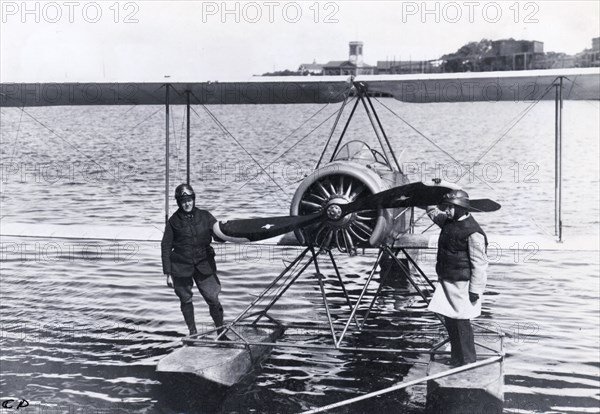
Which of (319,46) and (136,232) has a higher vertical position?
(319,46)

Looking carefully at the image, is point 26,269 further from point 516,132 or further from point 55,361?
point 516,132

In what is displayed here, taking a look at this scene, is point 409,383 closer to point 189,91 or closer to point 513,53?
point 189,91

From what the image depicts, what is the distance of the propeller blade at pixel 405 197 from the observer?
6.77m

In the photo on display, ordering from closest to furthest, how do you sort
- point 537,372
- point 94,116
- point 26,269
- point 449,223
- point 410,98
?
1. point 449,223
2. point 537,372
3. point 410,98
4. point 26,269
5. point 94,116

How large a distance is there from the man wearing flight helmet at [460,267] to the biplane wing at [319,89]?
114 inches

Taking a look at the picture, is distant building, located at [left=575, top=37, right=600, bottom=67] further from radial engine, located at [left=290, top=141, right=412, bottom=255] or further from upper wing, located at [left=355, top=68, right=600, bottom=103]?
radial engine, located at [left=290, top=141, right=412, bottom=255]

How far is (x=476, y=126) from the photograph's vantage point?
57.5 metres

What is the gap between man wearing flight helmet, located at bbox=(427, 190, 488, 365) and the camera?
20.9 ft

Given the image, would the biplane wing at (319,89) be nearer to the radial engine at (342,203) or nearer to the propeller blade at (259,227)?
the radial engine at (342,203)

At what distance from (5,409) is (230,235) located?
2.61 meters

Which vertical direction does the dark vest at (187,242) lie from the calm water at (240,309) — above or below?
above

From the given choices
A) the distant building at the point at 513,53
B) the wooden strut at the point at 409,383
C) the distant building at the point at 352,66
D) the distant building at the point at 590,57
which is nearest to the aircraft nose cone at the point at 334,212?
the wooden strut at the point at 409,383

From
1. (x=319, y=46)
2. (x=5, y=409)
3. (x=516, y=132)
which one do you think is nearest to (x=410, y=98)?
(x=5, y=409)

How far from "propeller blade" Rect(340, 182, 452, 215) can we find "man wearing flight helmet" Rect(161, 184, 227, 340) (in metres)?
1.51
